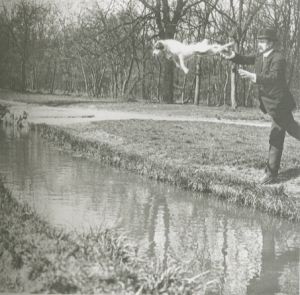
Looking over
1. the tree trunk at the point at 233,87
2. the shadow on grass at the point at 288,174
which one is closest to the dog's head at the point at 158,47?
Result: the tree trunk at the point at 233,87

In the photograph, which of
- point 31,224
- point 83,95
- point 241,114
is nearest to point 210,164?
point 241,114

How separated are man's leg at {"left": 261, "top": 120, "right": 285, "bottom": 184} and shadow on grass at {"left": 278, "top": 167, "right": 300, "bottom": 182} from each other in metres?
0.08

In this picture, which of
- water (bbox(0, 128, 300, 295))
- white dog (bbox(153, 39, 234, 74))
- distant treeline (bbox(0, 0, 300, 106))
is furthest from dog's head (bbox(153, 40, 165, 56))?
water (bbox(0, 128, 300, 295))

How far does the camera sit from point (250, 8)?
5609 mm

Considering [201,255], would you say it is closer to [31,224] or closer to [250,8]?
[31,224]

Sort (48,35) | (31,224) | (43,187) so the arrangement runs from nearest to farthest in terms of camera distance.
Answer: (31,224), (43,187), (48,35)

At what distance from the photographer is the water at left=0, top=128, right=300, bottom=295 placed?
13.8 ft

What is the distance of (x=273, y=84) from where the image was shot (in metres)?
5.38

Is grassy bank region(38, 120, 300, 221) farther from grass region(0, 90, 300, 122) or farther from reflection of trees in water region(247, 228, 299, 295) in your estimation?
reflection of trees in water region(247, 228, 299, 295)

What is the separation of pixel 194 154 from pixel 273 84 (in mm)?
1634

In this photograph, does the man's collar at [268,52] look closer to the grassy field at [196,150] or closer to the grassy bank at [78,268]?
the grassy field at [196,150]

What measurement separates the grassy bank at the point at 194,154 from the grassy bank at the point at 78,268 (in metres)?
1.71

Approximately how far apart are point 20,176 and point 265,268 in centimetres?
208

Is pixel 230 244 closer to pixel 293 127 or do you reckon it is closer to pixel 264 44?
pixel 293 127
